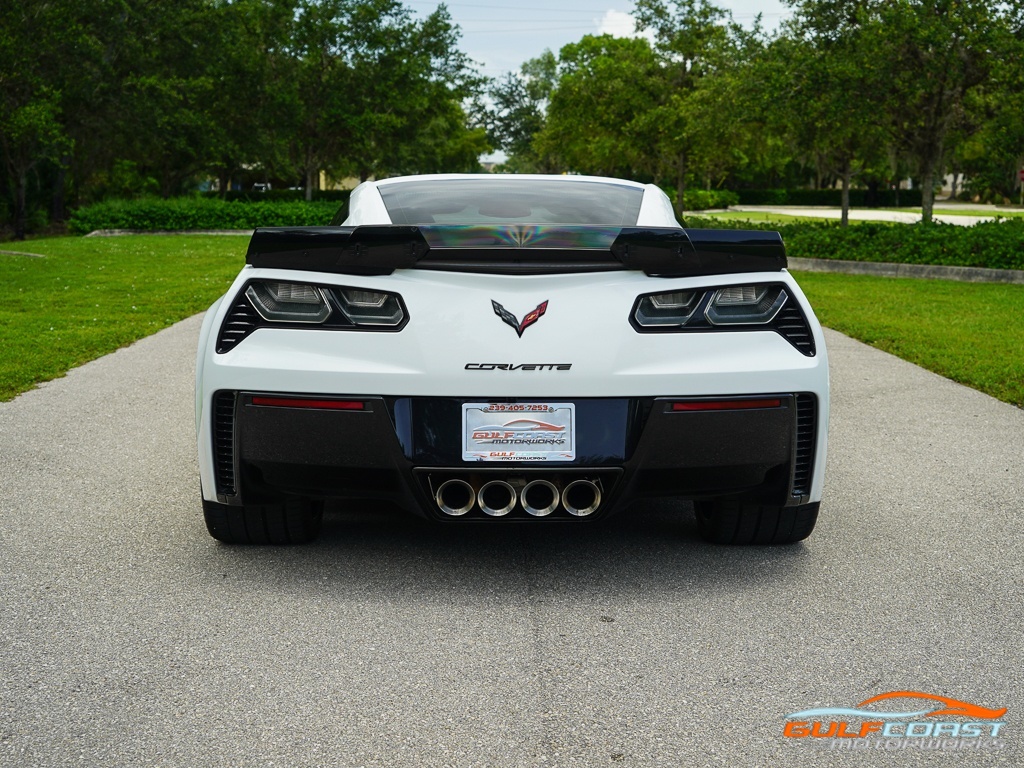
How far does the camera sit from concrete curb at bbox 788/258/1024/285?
16906mm

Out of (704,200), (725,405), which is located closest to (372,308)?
(725,405)

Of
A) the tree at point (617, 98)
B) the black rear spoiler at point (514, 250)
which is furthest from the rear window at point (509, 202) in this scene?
the tree at point (617, 98)

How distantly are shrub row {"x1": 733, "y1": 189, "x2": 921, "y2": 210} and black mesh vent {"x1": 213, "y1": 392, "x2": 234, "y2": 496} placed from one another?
7519 centimetres

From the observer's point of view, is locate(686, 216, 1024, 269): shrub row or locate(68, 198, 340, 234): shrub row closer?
locate(686, 216, 1024, 269): shrub row

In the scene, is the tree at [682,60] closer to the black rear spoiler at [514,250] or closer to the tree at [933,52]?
the tree at [933,52]

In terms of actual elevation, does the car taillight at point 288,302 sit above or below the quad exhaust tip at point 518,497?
above

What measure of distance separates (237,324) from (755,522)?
79.4 inches

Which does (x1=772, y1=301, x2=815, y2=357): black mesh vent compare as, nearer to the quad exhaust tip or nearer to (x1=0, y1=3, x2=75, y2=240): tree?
the quad exhaust tip

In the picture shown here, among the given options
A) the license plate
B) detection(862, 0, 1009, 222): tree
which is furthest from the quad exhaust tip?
detection(862, 0, 1009, 222): tree

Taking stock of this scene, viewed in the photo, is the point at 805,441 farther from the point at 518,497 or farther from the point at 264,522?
the point at 264,522

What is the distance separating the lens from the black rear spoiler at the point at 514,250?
3777 millimetres

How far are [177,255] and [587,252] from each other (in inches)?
863

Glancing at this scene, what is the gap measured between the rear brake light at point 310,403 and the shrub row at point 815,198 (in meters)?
75.3

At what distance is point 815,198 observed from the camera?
260 feet
